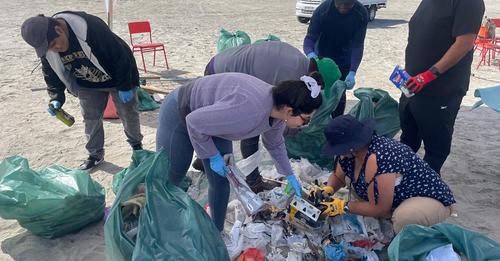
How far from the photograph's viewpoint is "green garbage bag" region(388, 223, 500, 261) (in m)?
1.73

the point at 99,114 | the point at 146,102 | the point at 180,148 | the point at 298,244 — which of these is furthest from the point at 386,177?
the point at 146,102

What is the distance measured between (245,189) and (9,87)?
4.70 m

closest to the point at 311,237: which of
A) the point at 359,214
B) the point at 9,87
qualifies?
the point at 359,214

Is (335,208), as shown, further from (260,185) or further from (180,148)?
(180,148)

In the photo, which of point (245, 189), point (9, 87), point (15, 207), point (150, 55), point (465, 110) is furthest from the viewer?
point (150, 55)

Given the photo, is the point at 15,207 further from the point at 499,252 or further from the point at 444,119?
the point at 444,119

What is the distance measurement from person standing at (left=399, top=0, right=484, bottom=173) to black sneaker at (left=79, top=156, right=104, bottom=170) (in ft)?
8.48

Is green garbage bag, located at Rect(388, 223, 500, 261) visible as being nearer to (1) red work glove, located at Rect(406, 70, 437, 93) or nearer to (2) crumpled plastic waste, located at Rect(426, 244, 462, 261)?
(2) crumpled plastic waste, located at Rect(426, 244, 462, 261)

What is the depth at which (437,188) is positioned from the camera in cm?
239

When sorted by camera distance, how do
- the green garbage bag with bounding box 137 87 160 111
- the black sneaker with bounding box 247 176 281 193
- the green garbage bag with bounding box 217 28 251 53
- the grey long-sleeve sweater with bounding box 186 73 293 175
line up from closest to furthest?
the grey long-sleeve sweater with bounding box 186 73 293 175 → the black sneaker with bounding box 247 176 281 193 → the green garbage bag with bounding box 137 87 160 111 → the green garbage bag with bounding box 217 28 251 53

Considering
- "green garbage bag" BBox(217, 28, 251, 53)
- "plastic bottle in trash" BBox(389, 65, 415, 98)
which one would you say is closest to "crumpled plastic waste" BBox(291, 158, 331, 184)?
"plastic bottle in trash" BBox(389, 65, 415, 98)

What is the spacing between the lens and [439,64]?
2.60 metres

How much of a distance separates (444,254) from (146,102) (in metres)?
3.93

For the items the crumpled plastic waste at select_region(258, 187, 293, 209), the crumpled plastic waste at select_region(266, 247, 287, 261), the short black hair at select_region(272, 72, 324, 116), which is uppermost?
the short black hair at select_region(272, 72, 324, 116)
